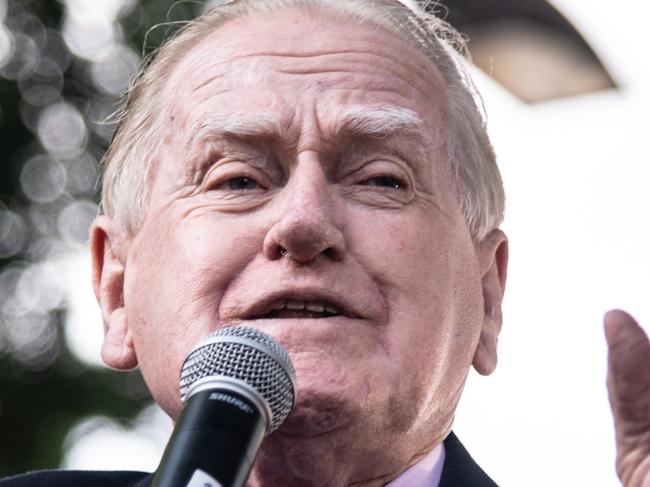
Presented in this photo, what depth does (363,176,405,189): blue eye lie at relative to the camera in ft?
11.9

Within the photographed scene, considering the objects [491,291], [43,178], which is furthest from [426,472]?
[43,178]

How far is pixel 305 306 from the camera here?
3.29 metres

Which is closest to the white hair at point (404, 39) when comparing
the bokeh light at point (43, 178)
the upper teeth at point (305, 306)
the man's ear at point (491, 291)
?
the man's ear at point (491, 291)

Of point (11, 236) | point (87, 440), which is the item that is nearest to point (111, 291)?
point (87, 440)

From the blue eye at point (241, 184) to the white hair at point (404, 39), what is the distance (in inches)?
13.7

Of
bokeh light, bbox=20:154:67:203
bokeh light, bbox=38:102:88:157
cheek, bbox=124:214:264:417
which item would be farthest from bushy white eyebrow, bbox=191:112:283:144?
bokeh light, bbox=38:102:88:157

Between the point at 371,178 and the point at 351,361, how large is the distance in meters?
0.60

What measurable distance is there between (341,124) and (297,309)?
0.57 m

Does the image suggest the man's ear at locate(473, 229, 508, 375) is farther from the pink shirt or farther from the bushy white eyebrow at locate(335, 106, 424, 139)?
the bushy white eyebrow at locate(335, 106, 424, 139)

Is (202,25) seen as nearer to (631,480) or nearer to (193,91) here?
(193,91)

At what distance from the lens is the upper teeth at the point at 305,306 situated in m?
3.28

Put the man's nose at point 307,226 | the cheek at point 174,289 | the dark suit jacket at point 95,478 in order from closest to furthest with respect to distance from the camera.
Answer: the man's nose at point 307,226 < the cheek at point 174,289 < the dark suit jacket at point 95,478

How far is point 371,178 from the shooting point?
3.63 meters

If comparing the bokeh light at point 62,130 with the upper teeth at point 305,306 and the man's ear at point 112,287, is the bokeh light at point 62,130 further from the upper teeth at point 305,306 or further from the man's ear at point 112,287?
the upper teeth at point 305,306
